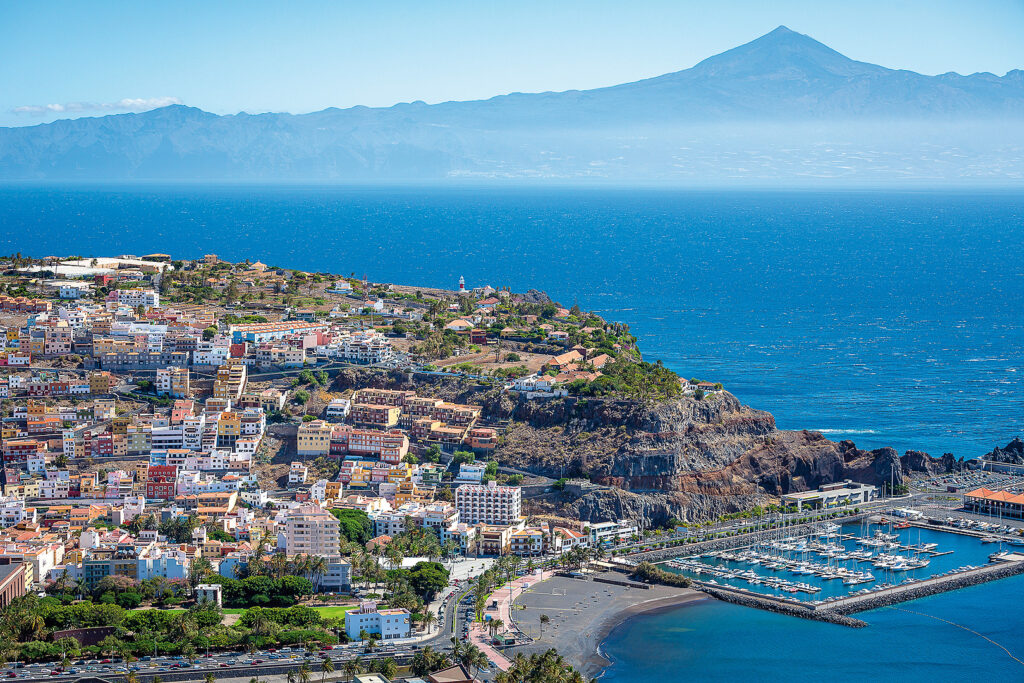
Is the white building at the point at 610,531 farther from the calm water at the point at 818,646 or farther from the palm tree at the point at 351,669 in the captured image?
the palm tree at the point at 351,669

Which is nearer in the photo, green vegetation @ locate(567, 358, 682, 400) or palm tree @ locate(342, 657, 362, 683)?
palm tree @ locate(342, 657, 362, 683)

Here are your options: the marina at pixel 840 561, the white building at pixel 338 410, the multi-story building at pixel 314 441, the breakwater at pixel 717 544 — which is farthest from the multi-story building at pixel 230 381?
the marina at pixel 840 561

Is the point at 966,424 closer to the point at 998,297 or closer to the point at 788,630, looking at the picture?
the point at 788,630

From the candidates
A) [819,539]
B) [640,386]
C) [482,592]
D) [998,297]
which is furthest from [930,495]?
[998,297]

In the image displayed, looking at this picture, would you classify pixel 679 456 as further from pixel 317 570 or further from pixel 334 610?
pixel 334 610

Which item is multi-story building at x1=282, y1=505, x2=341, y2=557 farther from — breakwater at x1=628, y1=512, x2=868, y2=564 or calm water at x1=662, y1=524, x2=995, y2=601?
calm water at x1=662, y1=524, x2=995, y2=601

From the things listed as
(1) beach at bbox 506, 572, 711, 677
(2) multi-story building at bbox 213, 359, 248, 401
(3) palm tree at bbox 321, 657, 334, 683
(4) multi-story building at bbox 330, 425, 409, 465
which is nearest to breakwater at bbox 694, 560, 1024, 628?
(1) beach at bbox 506, 572, 711, 677
